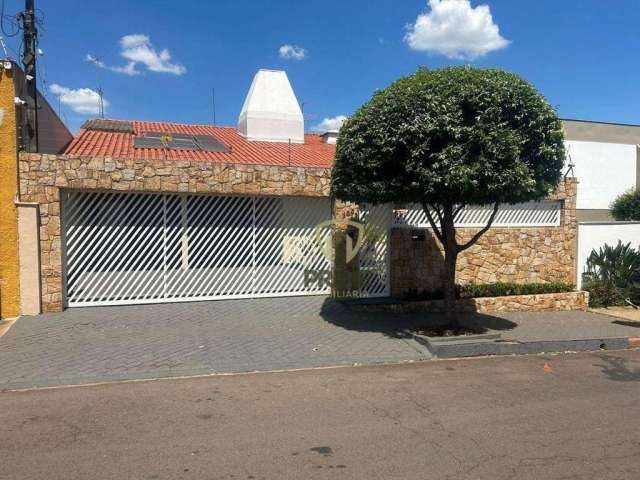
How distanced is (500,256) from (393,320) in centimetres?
335

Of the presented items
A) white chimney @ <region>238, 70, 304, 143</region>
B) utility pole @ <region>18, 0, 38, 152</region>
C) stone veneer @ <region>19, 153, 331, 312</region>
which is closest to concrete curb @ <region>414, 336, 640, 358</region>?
stone veneer @ <region>19, 153, 331, 312</region>

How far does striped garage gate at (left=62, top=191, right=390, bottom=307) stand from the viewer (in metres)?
9.20

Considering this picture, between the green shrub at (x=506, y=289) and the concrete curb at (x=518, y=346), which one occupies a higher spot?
the green shrub at (x=506, y=289)

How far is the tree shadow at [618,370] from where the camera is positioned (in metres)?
6.14

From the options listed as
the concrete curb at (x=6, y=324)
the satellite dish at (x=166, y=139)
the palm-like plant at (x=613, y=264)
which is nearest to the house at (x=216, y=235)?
the concrete curb at (x=6, y=324)

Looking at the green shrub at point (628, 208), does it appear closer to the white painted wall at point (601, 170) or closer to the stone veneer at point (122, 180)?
the white painted wall at point (601, 170)

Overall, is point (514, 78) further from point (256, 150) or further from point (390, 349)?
point (256, 150)

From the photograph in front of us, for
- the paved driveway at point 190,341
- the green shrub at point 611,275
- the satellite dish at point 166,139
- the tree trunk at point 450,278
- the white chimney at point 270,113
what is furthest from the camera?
the white chimney at point 270,113

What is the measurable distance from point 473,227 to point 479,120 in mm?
4408

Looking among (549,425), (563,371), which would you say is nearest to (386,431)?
(549,425)

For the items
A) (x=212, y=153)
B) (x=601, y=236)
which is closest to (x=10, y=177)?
(x=212, y=153)

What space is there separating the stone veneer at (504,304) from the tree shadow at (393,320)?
0.14 meters

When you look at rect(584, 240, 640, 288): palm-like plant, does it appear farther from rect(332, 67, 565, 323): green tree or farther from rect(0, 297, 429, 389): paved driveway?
rect(0, 297, 429, 389): paved driveway

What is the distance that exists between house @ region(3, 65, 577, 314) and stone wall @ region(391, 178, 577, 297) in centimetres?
2
